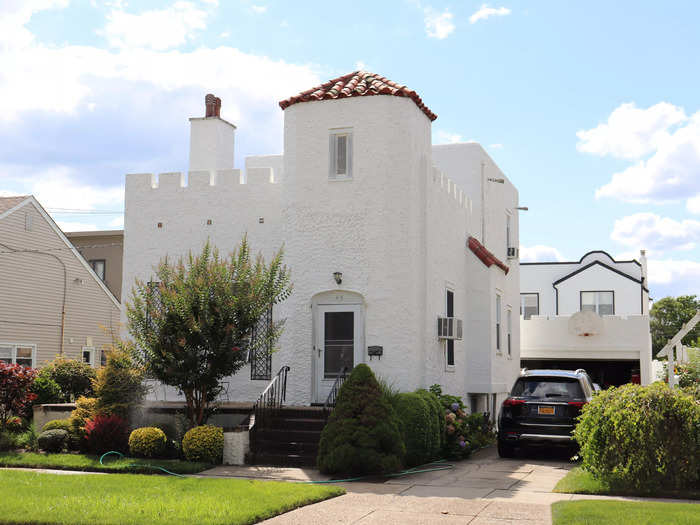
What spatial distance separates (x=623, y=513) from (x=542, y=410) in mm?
6081

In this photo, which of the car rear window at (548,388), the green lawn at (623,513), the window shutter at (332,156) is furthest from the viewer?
the window shutter at (332,156)

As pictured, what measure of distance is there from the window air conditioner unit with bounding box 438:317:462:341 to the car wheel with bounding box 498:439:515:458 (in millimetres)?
2732

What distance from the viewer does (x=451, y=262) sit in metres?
18.9

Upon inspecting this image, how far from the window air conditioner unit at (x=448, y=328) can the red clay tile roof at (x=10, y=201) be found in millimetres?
17158

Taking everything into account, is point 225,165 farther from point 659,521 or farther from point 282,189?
point 659,521

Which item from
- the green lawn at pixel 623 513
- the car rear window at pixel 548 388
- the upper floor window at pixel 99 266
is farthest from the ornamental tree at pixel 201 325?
the upper floor window at pixel 99 266

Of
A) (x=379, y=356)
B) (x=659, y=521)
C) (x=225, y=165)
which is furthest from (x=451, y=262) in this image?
(x=659, y=521)

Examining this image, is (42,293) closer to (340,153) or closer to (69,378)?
(69,378)

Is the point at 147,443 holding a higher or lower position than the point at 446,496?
higher

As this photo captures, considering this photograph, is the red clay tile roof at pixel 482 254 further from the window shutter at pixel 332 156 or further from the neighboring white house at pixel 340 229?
the window shutter at pixel 332 156

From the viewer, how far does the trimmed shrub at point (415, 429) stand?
538 inches

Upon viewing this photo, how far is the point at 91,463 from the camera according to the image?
13125 millimetres

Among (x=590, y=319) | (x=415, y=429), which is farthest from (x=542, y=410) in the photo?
(x=590, y=319)

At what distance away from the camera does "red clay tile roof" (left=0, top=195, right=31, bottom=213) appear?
27109 mm
